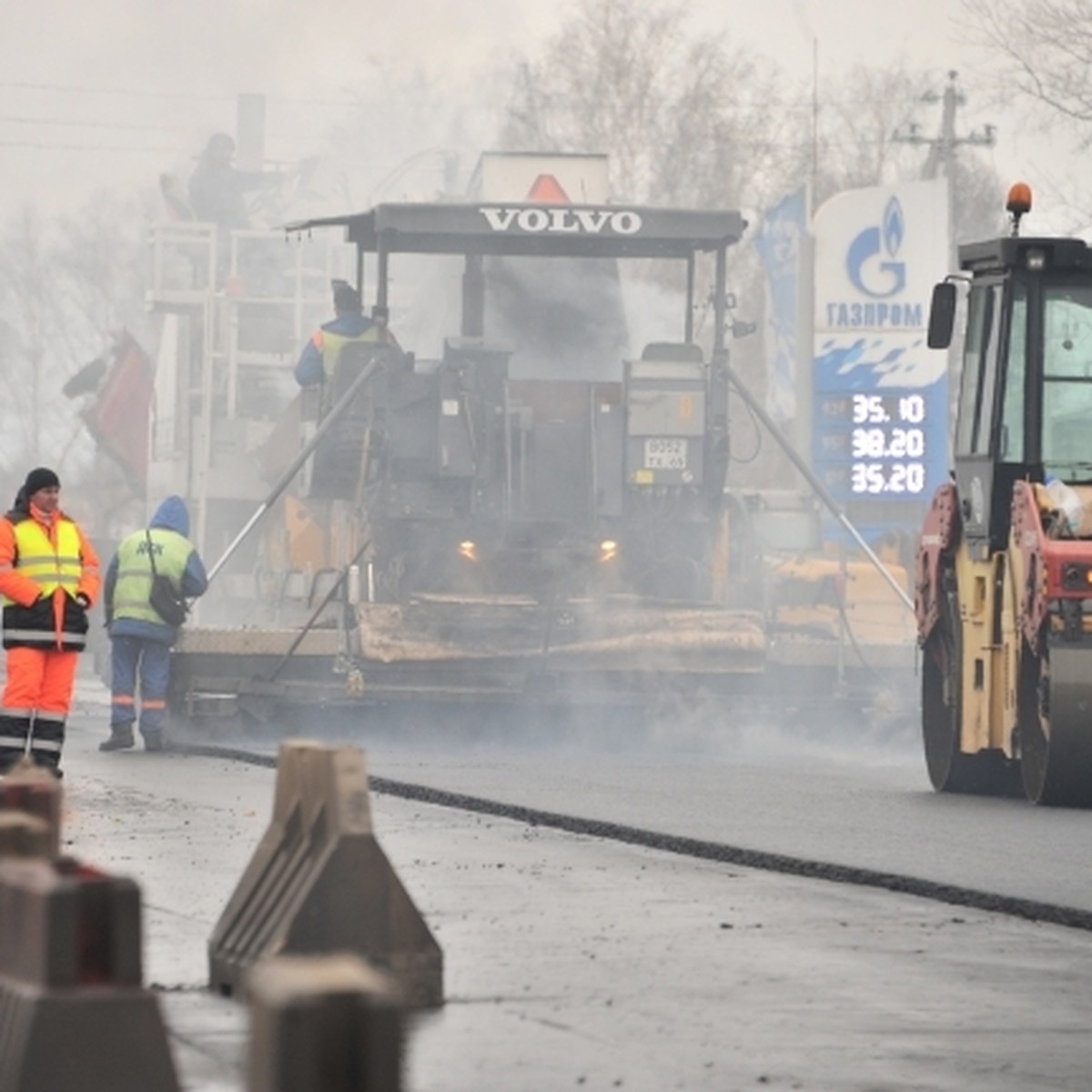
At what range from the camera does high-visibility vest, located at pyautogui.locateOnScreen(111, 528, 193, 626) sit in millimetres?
19516

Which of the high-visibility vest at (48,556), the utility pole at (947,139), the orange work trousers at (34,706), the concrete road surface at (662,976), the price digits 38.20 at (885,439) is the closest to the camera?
the concrete road surface at (662,976)

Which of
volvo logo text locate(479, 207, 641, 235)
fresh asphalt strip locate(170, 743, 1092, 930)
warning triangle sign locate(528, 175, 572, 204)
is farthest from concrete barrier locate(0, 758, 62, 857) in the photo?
warning triangle sign locate(528, 175, 572, 204)

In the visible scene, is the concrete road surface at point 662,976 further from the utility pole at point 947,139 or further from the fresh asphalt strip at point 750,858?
the utility pole at point 947,139

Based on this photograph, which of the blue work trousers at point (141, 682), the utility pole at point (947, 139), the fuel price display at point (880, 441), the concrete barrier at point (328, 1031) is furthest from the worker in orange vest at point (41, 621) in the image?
the utility pole at point (947, 139)

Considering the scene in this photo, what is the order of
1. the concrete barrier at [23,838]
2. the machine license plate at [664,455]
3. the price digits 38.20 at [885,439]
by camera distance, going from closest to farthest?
the concrete barrier at [23,838] → the machine license plate at [664,455] → the price digits 38.20 at [885,439]

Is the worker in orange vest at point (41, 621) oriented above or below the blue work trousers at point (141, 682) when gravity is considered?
above

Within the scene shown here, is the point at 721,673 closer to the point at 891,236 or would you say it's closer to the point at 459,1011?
the point at 459,1011

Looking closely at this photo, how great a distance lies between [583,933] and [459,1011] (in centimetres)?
157

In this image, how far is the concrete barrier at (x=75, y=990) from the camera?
15.3 feet

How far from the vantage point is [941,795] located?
50.4 feet

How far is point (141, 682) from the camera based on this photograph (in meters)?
19.4

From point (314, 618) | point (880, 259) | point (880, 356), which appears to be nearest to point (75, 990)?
point (314, 618)

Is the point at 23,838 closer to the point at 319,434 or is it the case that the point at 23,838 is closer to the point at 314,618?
the point at 314,618

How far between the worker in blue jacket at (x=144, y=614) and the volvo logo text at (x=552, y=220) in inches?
122
